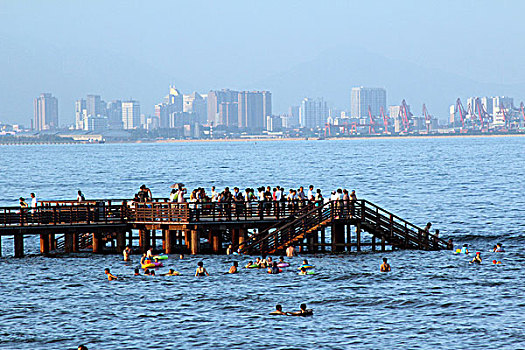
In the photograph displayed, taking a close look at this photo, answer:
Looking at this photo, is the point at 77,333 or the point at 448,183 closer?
the point at 77,333

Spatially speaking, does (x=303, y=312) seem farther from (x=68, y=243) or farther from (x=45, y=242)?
(x=45, y=242)

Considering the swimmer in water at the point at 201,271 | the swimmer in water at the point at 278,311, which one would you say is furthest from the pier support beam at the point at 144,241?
the swimmer in water at the point at 278,311

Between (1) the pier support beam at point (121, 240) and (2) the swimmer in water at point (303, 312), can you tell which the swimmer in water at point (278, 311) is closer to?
(2) the swimmer in water at point (303, 312)

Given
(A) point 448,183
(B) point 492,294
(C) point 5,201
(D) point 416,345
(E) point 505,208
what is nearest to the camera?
(D) point 416,345

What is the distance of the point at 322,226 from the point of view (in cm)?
4544

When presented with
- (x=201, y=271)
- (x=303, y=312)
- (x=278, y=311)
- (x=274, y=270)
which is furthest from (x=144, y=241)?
(x=303, y=312)

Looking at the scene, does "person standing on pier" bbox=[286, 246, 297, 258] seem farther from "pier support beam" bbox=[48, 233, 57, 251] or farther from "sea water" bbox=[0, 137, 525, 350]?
"pier support beam" bbox=[48, 233, 57, 251]

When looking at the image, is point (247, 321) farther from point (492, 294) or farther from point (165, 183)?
point (165, 183)

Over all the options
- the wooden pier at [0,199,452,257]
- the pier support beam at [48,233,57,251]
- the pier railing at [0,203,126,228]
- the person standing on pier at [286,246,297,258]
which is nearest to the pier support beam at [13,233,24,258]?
the wooden pier at [0,199,452,257]

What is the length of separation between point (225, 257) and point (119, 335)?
49.8 feet

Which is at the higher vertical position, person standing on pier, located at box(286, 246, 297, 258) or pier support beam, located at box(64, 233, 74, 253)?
pier support beam, located at box(64, 233, 74, 253)

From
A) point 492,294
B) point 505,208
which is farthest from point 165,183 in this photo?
point 492,294

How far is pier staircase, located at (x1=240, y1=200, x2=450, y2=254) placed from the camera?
1783 inches

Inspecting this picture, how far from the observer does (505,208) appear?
82188mm
